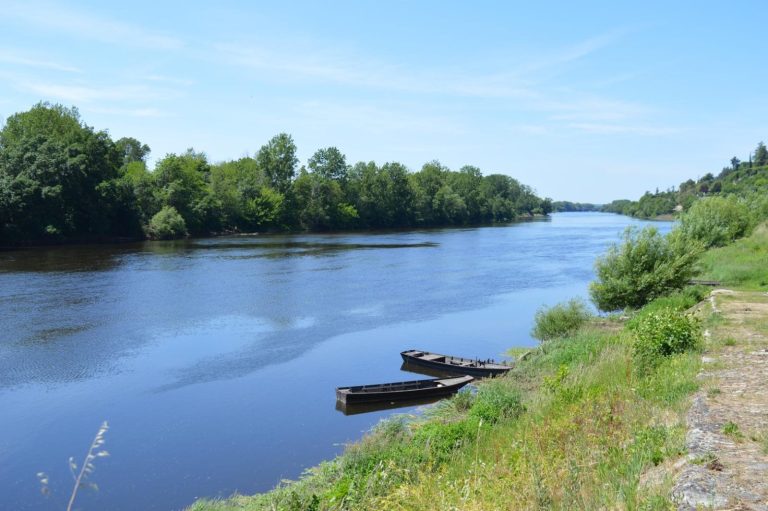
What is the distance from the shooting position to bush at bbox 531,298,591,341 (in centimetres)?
2791

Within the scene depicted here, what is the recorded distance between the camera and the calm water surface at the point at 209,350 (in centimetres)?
1714

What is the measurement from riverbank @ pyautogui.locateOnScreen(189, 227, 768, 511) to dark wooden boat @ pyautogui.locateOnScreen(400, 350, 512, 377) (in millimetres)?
3259

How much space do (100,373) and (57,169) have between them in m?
58.8

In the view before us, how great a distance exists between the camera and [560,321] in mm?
28109

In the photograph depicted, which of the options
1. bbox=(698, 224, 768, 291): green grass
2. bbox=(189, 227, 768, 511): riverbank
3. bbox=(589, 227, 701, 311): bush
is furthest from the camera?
bbox=(698, 224, 768, 291): green grass

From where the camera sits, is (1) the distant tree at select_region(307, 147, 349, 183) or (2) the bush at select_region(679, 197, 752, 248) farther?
(1) the distant tree at select_region(307, 147, 349, 183)

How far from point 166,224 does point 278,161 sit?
34.8 metres

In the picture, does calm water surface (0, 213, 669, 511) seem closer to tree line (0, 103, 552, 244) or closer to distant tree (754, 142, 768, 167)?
tree line (0, 103, 552, 244)

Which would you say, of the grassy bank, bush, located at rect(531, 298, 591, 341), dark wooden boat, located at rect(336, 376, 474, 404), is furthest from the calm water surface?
the grassy bank

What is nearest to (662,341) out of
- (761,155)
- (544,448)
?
(544,448)

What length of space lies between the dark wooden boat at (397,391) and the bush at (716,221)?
93.6ft

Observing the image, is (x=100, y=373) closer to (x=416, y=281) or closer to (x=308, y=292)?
(x=308, y=292)

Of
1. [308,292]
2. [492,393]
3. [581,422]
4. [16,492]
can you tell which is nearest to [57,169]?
[308,292]

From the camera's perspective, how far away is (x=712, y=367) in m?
12.7
